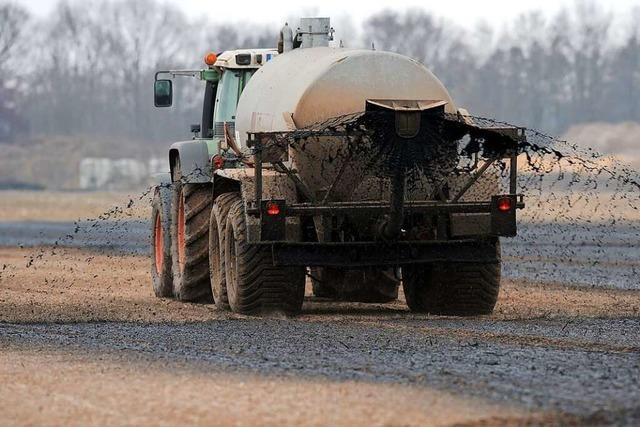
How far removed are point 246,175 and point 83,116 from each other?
101 m

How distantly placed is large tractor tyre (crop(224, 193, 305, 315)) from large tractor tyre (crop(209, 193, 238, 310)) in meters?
0.74

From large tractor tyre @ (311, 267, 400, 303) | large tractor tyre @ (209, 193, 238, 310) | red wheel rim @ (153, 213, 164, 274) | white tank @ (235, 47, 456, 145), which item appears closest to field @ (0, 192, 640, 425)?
large tractor tyre @ (311, 267, 400, 303)

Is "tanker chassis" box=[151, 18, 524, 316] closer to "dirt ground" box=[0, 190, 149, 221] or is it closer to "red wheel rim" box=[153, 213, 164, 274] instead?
"red wheel rim" box=[153, 213, 164, 274]

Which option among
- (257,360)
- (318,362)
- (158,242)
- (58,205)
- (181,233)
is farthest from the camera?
(58,205)

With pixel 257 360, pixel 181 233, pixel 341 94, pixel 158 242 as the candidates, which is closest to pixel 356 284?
pixel 181 233

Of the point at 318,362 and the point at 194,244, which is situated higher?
the point at 194,244

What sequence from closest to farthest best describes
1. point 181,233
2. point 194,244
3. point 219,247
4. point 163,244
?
point 219,247, point 194,244, point 181,233, point 163,244

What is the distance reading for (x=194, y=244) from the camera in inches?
771

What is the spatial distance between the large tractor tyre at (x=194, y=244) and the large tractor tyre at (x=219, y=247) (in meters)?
0.81

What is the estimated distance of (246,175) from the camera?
55.3ft

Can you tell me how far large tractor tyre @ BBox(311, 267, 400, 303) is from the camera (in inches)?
720

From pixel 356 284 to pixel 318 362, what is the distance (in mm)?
6614

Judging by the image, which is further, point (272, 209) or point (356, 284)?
point (356, 284)

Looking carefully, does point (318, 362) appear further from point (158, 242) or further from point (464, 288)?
point (158, 242)
